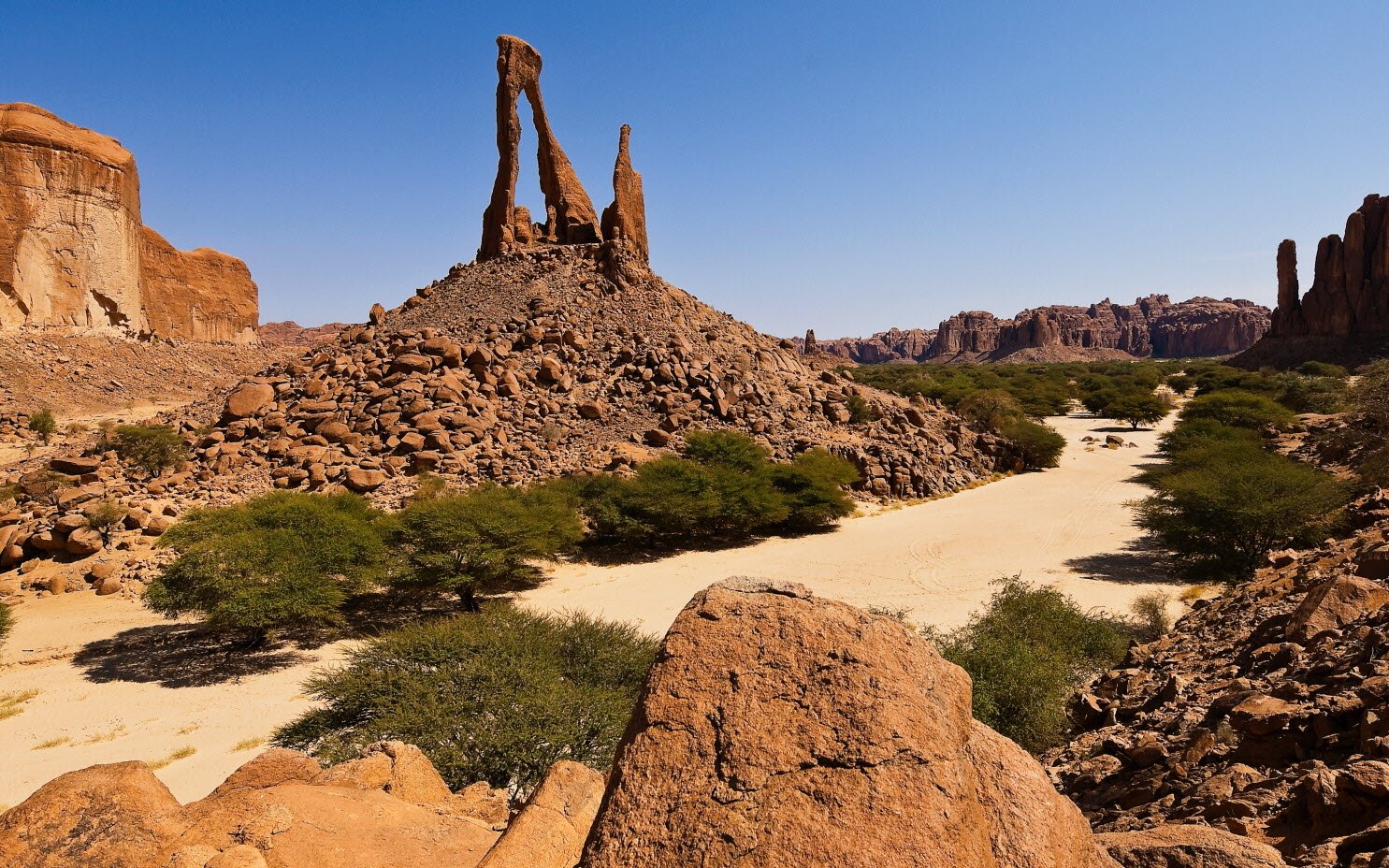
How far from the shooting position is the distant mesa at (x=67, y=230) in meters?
44.7

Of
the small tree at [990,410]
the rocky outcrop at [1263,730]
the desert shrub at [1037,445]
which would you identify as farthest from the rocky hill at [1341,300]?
the rocky outcrop at [1263,730]

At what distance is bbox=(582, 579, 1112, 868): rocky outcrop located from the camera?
2322 mm

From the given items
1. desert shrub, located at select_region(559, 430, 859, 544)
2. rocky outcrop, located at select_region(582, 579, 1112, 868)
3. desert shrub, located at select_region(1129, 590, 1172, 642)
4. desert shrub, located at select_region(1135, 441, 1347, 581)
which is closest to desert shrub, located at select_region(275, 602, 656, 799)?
rocky outcrop, located at select_region(582, 579, 1112, 868)

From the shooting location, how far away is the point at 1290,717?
547 centimetres

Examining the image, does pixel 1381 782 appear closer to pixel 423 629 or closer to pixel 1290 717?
pixel 1290 717

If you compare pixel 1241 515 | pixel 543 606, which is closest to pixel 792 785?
pixel 543 606

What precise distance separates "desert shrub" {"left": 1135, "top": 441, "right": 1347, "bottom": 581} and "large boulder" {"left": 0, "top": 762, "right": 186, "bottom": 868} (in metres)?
21.6

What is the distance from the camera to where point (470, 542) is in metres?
17.1

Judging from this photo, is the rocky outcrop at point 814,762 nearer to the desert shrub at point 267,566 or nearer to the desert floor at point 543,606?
the desert floor at point 543,606

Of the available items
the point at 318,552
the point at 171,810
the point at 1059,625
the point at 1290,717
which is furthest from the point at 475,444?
the point at 1290,717

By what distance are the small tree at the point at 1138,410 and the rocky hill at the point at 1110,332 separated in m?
86.4

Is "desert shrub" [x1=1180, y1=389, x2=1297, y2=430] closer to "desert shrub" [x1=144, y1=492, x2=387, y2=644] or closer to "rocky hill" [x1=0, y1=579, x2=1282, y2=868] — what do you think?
"desert shrub" [x1=144, y1=492, x2=387, y2=644]

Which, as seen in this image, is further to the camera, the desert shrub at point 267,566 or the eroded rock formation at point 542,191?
the eroded rock formation at point 542,191

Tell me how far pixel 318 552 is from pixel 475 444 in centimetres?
1117
